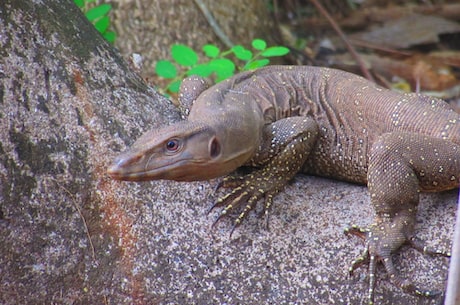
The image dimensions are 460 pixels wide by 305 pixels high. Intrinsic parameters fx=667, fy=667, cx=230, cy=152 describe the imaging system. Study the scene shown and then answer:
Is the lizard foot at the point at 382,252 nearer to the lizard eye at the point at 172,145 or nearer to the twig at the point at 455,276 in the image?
the lizard eye at the point at 172,145

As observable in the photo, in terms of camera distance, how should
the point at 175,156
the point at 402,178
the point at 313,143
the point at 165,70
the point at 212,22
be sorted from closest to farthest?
the point at 175,156 → the point at 402,178 → the point at 313,143 → the point at 165,70 → the point at 212,22

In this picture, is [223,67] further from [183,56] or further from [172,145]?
[172,145]

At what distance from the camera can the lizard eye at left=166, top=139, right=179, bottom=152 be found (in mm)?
3713

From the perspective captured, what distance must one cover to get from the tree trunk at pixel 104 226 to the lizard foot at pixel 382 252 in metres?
0.05

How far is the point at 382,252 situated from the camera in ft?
12.3

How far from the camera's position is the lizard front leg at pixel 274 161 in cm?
405

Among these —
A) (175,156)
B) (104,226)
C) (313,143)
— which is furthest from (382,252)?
(104,226)

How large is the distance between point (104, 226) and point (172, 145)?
59 centimetres

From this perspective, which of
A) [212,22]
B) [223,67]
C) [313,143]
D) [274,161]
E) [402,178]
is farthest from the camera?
[212,22]

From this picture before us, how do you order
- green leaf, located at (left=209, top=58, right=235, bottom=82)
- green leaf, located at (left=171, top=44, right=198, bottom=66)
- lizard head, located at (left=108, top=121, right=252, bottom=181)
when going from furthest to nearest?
green leaf, located at (left=171, top=44, right=198, bottom=66) < green leaf, located at (left=209, top=58, right=235, bottom=82) < lizard head, located at (left=108, top=121, right=252, bottom=181)

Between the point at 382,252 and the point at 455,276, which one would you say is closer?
the point at 455,276

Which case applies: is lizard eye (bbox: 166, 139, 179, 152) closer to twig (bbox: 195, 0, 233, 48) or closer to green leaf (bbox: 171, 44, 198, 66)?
green leaf (bbox: 171, 44, 198, 66)

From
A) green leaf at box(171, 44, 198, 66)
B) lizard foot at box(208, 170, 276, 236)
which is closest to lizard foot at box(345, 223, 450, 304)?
lizard foot at box(208, 170, 276, 236)

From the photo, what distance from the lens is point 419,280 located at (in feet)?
12.0
